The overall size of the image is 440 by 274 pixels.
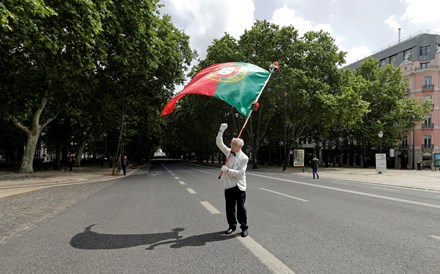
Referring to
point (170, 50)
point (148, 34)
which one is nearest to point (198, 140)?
point (170, 50)

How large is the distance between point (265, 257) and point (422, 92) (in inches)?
2405

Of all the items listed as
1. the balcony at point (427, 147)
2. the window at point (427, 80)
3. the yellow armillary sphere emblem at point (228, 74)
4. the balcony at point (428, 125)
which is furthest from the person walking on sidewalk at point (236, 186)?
the window at point (427, 80)

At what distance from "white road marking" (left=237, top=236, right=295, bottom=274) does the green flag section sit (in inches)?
96.5

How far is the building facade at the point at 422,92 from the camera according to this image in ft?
175

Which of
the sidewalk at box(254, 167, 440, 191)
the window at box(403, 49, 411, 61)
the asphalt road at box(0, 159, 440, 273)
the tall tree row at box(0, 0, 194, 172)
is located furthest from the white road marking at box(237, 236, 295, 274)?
the window at box(403, 49, 411, 61)

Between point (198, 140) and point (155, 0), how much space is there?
48.1 metres

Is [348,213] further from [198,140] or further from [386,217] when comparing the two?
[198,140]

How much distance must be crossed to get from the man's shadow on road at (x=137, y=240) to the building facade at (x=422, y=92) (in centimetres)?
5278

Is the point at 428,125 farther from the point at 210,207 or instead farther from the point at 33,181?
the point at 33,181

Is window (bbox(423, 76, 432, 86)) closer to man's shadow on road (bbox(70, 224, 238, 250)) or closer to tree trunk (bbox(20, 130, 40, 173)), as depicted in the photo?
tree trunk (bbox(20, 130, 40, 173))

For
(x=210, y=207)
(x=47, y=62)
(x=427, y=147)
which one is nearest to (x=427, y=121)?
(x=427, y=147)

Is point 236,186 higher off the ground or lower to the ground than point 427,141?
lower

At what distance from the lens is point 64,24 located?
13.2m

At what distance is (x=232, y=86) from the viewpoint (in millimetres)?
6664
